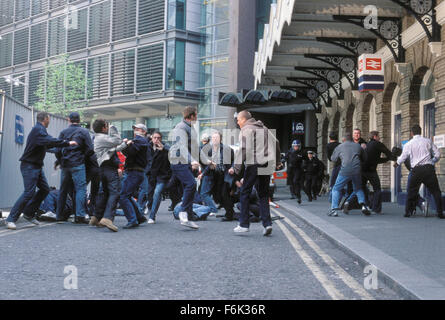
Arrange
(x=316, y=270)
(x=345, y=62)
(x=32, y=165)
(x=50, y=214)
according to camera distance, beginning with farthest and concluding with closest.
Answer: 1. (x=345, y=62)
2. (x=50, y=214)
3. (x=32, y=165)
4. (x=316, y=270)

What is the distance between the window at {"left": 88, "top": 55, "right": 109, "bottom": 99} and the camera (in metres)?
46.8

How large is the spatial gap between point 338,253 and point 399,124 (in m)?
11.2

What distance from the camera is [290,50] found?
2106 cm

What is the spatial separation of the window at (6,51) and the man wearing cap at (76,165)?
163 feet

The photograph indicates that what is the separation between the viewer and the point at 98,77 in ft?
155

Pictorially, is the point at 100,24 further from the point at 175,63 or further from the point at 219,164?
the point at 219,164

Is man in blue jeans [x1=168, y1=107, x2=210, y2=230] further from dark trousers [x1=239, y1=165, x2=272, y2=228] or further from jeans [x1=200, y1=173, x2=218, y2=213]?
jeans [x1=200, y1=173, x2=218, y2=213]

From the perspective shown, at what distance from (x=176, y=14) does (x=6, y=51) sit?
2351cm

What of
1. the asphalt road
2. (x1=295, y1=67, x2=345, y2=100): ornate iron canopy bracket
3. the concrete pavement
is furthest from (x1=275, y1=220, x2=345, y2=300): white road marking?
(x1=295, y1=67, x2=345, y2=100): ornate iron canopy bracket

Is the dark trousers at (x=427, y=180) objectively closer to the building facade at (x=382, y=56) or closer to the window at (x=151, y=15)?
the building facade at (x=382, y=56)

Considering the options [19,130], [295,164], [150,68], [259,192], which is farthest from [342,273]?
[150,68]

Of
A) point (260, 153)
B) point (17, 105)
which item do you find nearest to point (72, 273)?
point (260, 153)

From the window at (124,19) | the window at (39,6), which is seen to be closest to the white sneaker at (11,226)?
the window at (124,19)
